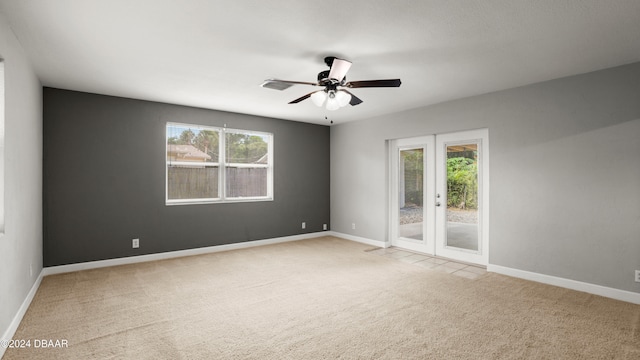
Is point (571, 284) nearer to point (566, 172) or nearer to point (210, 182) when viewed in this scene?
point (566, 172)

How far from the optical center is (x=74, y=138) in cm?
440

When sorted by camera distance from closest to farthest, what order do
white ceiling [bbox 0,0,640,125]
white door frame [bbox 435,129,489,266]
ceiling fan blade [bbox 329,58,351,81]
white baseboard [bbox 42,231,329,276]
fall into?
1. white ceiling [bbox 0,0,640,125]
2. ceiling fan blade [bbox 329,58,351,81]
3. white baseboard [bbox 42,231,329,276]
4. white door frame [bbox 435,129,489,266]

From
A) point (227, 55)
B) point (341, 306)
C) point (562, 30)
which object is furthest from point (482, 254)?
point (227, 55)

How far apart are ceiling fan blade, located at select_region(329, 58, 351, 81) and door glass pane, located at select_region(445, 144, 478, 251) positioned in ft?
9.01

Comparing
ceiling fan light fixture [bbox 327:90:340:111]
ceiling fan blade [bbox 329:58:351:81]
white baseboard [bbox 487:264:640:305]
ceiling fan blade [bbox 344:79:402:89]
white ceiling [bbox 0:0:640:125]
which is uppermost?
white ceiling [bbox 0:0:640:125]

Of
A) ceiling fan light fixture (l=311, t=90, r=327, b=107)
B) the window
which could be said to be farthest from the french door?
ceiling fan light fixture (l=311, t=90, r=327, b=107)

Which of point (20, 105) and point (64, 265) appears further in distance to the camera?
point (64, 265)

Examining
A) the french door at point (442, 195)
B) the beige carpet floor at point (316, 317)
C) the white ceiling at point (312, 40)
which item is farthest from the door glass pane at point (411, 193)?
the white ceiling at point (312, 40)

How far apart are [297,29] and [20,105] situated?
2652 mm

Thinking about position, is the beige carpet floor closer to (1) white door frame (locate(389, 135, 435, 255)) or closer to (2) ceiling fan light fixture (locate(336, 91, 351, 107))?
(1) white door frame (locate(389, 135, 435, 255))

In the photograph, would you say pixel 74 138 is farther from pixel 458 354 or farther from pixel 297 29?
pixel 458 354

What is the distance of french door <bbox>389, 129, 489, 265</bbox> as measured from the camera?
473 centimetres

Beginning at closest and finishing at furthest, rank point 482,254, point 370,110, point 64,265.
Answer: point 64,265
point 482,254
point 370,110

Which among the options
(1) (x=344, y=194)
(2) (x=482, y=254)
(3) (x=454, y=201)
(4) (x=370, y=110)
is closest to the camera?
(2) (x=482, y=254)
